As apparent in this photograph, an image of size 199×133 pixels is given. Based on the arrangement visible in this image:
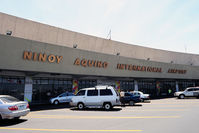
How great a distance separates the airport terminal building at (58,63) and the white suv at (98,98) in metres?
5.97

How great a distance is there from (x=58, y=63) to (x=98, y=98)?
7.60m

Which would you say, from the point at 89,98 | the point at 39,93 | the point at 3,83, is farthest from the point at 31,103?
the point at 89,98

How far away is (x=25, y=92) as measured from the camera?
2050 cm

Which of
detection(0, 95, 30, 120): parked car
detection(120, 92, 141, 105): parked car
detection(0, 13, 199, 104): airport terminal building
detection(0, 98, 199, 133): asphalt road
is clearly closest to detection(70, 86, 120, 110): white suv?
detection(0, 98, 199, 133): asphalt road

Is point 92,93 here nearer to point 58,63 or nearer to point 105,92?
point 105,92

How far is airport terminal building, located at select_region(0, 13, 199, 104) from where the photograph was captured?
16.8 m

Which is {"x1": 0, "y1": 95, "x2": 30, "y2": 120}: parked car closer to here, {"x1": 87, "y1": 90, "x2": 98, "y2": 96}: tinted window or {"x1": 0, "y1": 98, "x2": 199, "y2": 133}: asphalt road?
{"x1": 0, "y1": 98, "x2": 199, "y2": 133}: asphalt road

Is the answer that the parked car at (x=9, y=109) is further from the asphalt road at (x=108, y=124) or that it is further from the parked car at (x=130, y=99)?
the parked car at (x=130, y=99)

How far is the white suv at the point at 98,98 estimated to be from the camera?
1439 centimetres

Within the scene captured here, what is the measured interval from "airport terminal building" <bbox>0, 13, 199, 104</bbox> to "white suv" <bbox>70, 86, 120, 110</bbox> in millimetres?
5972

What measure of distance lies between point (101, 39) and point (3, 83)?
54.3 feet

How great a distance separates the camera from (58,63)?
1938 cm

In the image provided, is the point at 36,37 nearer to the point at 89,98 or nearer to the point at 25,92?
the point at 25,92

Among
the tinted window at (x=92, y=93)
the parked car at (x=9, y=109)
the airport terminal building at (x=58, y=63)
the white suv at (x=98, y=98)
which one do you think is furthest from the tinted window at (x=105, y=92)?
the airport terminal building at (x=58, y=63)
